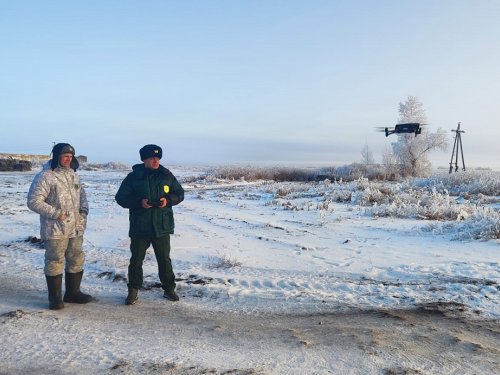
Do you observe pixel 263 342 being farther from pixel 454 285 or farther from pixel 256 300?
pixel 454 285

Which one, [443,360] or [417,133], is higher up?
[417,133]

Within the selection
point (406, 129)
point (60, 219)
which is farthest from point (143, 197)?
point (406, 129)

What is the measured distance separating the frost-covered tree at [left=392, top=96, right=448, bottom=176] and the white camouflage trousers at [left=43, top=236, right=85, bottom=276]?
44.9 metres

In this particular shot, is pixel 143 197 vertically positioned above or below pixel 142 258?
above

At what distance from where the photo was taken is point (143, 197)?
502cm

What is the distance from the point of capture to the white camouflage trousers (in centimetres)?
484

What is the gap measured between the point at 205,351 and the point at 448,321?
2.74 m

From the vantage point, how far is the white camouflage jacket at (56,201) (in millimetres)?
4680

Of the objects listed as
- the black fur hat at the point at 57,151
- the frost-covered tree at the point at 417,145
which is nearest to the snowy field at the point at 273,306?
the black fur hat at the point at 57,151

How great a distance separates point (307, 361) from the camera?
352 centimetres

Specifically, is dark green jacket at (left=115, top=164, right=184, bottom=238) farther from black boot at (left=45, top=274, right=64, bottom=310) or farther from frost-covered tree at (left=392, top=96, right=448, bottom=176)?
frost-covered tree at (left=392, top=96, right=448, bottom=176)

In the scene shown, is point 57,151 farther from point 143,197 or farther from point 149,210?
point 149,210

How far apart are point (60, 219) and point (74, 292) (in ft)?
3.19

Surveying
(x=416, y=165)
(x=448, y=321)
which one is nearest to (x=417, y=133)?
(x=416, y=165)
